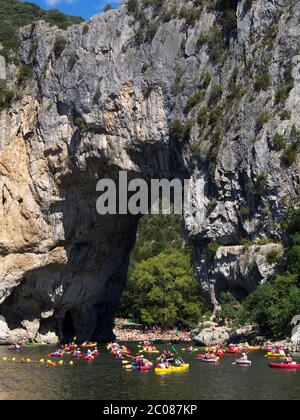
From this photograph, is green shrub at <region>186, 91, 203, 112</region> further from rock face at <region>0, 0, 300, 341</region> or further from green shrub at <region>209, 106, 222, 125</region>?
green shrub at <region>209, 106, 222, 125</region>

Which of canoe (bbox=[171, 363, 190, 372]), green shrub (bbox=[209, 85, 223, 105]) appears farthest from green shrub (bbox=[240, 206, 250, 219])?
canoe (bbox=[171, 363, 190, 372])

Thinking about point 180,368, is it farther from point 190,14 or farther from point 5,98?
point 5,98

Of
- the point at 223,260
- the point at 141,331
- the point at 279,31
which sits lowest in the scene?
the point at 141,331

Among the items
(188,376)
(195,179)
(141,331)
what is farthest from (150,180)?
(141,331)
